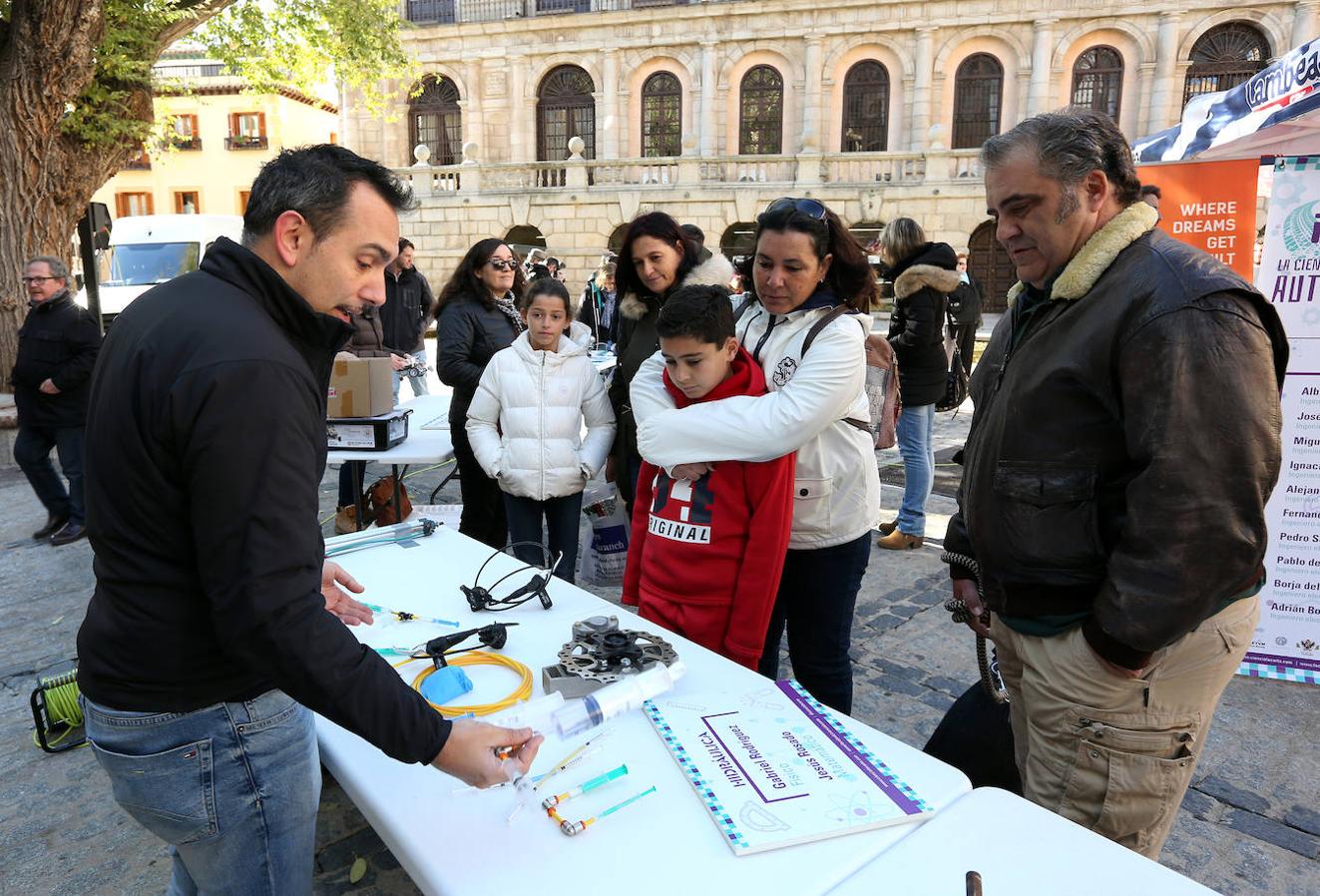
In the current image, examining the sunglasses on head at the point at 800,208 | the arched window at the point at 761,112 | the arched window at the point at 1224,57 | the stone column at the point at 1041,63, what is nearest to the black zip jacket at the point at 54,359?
the sunglasses on head at the point at 800,208

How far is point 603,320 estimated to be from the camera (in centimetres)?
892

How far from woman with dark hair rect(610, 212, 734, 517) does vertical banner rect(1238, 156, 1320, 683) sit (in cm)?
242

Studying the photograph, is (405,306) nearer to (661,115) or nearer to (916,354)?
(916,354)

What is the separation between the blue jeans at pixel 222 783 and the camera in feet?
4.38

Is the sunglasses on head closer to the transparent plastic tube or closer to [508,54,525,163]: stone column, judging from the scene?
the transparent plastic tube

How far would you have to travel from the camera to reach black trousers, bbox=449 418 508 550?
448cm

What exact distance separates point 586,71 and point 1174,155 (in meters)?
23.6

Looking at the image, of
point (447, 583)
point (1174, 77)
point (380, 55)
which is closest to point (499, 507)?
point (447, 583)

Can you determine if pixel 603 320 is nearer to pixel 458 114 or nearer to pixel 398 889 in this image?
pixel 398 889

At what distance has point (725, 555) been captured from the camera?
7.46ft

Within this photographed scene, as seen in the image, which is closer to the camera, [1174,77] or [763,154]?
[1174,77]

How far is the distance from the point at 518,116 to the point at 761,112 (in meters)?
7.52

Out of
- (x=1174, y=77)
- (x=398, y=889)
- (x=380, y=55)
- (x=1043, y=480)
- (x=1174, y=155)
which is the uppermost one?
(x=1174, y=77)

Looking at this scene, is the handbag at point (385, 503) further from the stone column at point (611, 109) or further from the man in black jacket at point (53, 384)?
the stone column at point (611, 109)
